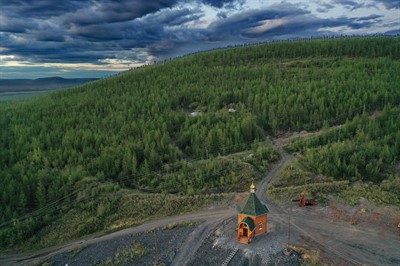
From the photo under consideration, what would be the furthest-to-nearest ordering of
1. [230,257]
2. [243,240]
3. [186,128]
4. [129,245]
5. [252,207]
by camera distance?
[186,128]
[129,245]
[252,207]
[243,240]
[230,257]

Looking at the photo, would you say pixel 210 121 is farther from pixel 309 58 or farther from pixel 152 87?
pixel 309 58

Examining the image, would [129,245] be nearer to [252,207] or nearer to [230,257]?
[230,257]

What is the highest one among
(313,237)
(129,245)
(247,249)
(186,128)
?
(186,128)

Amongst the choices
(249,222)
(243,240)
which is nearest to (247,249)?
(243,240)

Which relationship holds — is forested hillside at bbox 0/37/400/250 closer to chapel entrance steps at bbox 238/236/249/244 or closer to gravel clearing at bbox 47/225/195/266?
gravel clearing at bbox 47/225/195/266

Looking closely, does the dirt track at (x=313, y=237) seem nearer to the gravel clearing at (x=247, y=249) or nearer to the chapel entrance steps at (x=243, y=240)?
the gravel clearing at (x=247, y=249)
